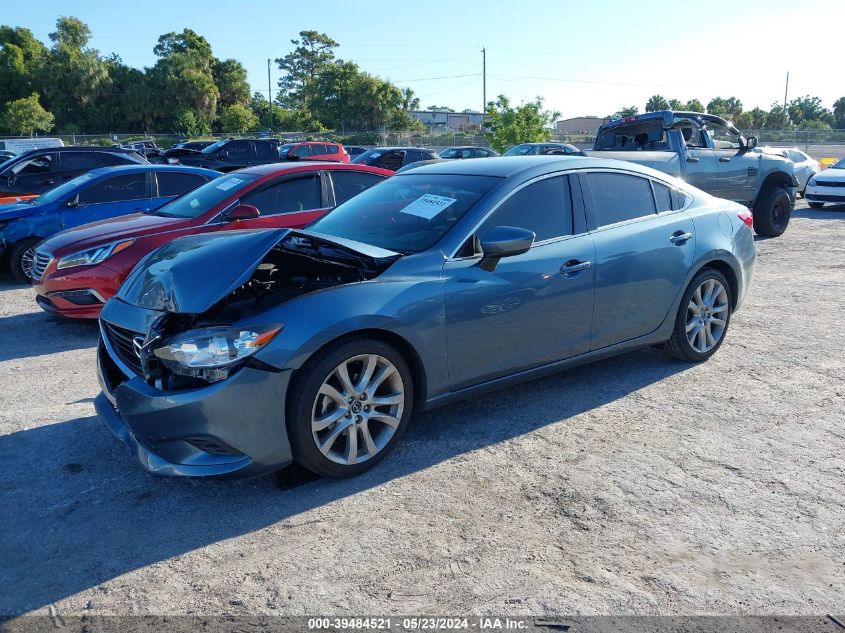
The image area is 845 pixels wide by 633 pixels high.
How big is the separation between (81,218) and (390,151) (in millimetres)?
11828

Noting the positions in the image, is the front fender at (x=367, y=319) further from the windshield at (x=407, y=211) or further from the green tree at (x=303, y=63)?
the green tree at (x=303, y=63)

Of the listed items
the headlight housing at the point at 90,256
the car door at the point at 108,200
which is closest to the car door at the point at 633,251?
the headlight housing at the point at 90,256

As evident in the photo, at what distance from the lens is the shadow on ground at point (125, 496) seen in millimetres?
3070

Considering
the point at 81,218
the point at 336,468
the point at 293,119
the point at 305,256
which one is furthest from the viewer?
the point at 293,119

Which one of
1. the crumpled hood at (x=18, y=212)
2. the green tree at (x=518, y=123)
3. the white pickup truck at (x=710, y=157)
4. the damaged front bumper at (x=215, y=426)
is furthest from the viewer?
the green tree at (x=518, y=123)

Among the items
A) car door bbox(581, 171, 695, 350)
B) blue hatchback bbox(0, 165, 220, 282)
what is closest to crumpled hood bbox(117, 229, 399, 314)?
car door bbox(581, 171, 695, 350)

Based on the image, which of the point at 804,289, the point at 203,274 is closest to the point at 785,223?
the point at 804,289

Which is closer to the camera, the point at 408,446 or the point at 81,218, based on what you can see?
the point at 408,446

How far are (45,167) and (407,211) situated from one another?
35.9ft

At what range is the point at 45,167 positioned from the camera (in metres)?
13.0

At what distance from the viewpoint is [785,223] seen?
1238cm

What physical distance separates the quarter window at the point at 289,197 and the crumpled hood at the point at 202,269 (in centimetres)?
326

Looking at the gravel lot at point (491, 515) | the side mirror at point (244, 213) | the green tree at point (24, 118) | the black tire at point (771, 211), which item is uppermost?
the green tree at point (24, 118)

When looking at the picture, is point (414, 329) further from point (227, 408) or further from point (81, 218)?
point (81, 218)
